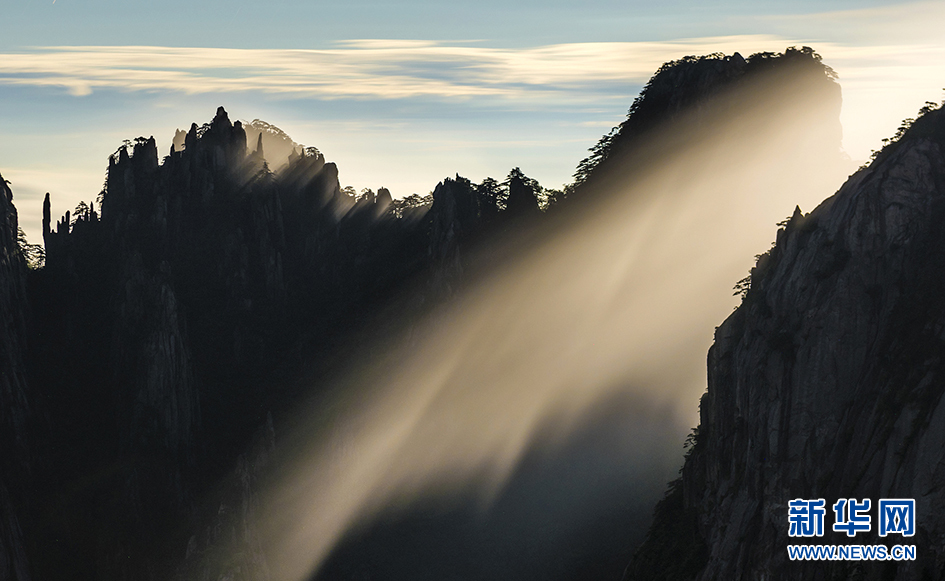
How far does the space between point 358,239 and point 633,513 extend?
202ft

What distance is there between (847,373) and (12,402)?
91626 mm

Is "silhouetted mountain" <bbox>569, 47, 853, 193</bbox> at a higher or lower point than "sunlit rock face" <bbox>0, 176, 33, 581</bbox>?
higher

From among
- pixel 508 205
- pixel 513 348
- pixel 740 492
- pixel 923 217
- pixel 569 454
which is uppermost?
pixel 508 205

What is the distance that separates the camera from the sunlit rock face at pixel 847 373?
1550 inches

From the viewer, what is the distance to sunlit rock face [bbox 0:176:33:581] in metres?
94.4

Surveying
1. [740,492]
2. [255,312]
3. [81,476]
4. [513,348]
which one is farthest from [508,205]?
[740,492]

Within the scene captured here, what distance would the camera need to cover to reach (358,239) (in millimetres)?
131000

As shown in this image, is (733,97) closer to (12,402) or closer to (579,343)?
(579,343)

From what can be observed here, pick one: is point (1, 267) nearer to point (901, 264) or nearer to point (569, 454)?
point (569, 454)

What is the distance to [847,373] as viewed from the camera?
144ft

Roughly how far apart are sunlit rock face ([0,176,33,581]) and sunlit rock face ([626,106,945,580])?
73.9m

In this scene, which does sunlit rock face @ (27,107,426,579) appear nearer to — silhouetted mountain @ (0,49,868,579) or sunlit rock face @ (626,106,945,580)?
silhouetted mountain @ (0,49,868,579)

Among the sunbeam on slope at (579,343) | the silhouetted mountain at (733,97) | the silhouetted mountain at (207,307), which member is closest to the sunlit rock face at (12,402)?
the silhouetted mountain at (207,307)

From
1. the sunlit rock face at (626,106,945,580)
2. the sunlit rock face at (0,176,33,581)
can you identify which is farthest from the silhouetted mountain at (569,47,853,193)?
the sunlit rock face at (0,176,33,581)
